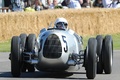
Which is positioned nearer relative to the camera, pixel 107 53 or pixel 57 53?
pixel 57 53

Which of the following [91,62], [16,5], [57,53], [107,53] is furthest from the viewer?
[16,5]

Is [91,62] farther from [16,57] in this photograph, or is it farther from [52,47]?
[16,57]

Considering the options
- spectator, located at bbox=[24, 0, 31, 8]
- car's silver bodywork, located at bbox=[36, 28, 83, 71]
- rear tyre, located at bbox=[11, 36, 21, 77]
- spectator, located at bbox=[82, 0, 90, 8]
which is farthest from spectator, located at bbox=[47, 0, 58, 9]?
rear tyre, located at bbox=[11, 36, 21, 77]

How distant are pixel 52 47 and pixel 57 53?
19 centimetres

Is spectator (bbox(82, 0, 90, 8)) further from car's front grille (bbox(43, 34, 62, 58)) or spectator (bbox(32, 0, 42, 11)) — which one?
car's front grille (bbox(43, 34, 62, 58))

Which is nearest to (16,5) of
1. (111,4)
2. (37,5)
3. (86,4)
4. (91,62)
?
(37,5)

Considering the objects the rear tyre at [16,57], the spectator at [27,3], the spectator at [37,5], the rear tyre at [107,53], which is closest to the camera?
the rear tyre at [16,57]

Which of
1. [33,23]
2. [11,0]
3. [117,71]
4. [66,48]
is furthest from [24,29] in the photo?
[66,48]

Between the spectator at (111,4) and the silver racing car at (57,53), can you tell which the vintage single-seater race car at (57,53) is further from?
the spectator at (111,4)

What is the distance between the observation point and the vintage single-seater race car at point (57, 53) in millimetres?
12359

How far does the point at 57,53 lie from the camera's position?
1242cm

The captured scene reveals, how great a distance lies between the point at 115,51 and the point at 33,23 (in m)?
5.14

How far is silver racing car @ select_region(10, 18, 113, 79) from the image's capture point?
1236cm

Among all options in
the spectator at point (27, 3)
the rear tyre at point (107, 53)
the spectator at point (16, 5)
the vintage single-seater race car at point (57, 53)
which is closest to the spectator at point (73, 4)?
the spectator at point (27, 3)
